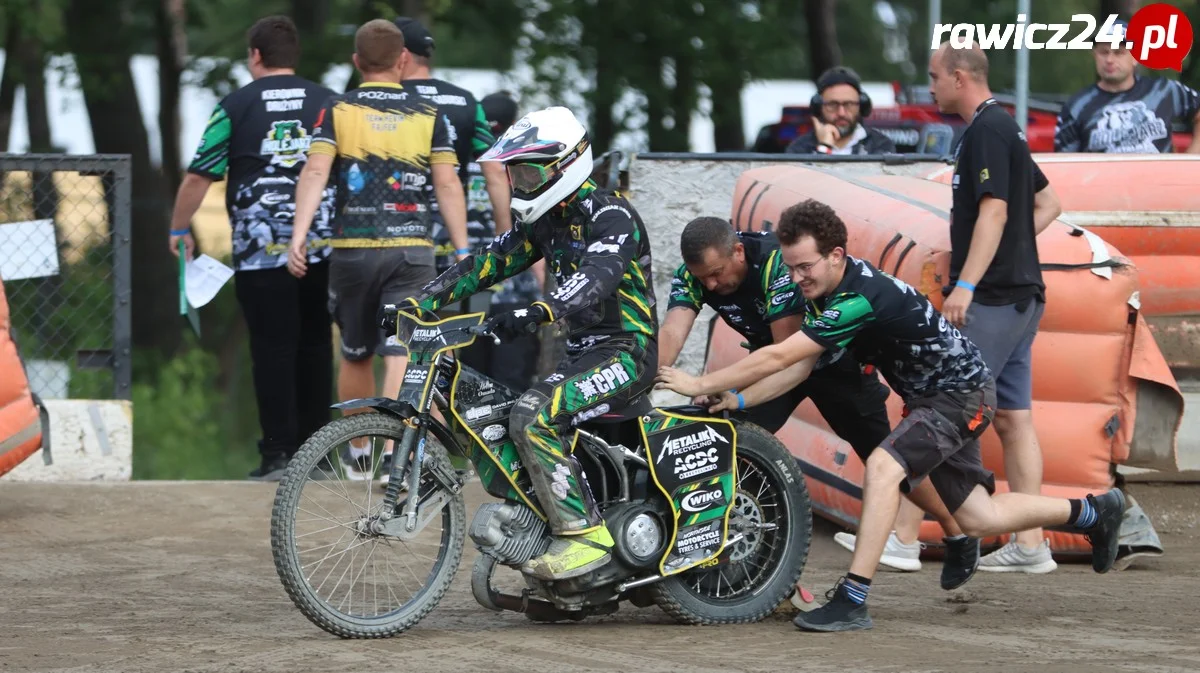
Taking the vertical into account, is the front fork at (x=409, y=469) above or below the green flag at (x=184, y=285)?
below

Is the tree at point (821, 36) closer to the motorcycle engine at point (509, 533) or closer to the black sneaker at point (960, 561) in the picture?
the black sneaker at point (960, 561)

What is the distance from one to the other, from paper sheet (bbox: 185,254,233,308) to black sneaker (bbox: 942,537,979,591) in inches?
173

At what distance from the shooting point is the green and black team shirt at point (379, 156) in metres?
8.59

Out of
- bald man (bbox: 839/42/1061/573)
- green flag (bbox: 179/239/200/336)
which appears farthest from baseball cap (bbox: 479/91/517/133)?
Result: bald man (bbox: 839/42/1061/573)

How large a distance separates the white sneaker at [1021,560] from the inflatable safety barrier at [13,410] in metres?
4.57

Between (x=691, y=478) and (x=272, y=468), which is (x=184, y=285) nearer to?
(x=272, y=468)

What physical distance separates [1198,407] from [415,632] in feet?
15.0

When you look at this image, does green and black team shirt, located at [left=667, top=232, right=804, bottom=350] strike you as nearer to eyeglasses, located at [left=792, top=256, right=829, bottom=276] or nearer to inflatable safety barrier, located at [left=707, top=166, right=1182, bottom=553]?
eyeglasses, located at [left=792, top=256, right=829, bottom=276]

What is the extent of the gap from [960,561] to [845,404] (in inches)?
29.6

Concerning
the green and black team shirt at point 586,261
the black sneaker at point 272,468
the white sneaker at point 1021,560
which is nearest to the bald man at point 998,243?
the white sneaker at point 1021,560

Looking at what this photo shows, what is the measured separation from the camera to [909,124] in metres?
14.1

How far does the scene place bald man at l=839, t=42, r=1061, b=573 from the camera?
7.09 m

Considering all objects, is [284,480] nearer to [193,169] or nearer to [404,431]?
[404,431]

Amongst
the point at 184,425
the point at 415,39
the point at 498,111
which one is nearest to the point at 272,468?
the point at 415,39
